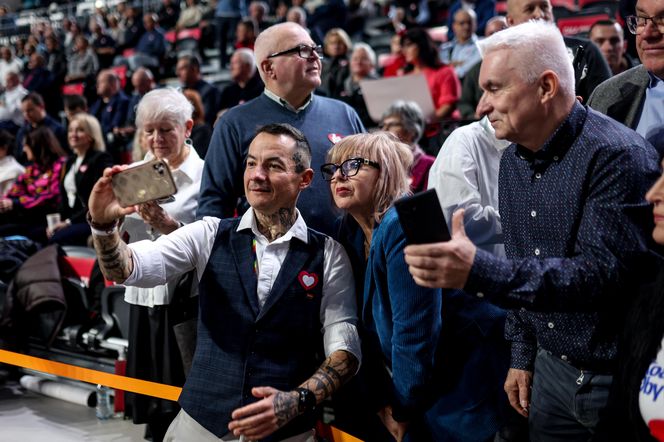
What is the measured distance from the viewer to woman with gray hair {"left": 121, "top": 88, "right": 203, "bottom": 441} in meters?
3.31

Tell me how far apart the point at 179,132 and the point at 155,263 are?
1.30m

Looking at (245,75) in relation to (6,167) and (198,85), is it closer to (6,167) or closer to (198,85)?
(198,85)

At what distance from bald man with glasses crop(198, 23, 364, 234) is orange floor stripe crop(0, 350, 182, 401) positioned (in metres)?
0.71

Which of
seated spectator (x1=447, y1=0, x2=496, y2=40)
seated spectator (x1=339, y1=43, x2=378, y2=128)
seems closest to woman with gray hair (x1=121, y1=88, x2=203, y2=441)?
seated spectator (x1=339, y1=43, x2=378, y2=128)

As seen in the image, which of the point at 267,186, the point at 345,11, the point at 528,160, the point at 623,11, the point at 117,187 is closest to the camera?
the point at 528,160

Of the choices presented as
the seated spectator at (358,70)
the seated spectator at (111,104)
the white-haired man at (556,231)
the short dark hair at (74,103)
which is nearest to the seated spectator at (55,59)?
the seated spectator at (111,104)

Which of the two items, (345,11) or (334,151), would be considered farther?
(345,11)

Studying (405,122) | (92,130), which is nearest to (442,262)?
(405,122)

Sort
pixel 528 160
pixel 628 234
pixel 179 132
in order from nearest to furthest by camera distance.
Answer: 1. pixel 628 234
2. pixel 528 160
3. pixel 179 132

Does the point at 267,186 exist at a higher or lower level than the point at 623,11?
lower

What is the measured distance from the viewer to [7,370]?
4945 mm

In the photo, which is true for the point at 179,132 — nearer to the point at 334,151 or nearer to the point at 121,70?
the point at 334,151

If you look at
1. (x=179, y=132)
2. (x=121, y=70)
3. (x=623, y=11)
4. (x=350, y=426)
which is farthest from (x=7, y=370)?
(x=121, y=70)

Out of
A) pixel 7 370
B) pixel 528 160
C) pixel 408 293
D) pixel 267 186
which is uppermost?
pixel 528 160
